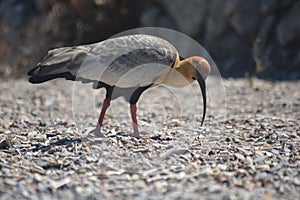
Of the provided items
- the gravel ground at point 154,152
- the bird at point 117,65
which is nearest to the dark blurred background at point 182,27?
the gravel ground at point 154,152

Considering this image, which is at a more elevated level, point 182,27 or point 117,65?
point 182,27

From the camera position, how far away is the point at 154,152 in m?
5.62

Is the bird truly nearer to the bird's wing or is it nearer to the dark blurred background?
the bird's wing

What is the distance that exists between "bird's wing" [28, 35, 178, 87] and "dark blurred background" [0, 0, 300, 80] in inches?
216

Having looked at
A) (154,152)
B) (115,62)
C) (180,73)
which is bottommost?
(154,152)

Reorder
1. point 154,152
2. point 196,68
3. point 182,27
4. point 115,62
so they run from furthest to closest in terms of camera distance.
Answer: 1. point 182,27
2. point 196,68
3. point 115,62
4. point 154,152

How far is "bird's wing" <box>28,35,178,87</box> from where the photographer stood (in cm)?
613

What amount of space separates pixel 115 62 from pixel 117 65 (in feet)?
0.14

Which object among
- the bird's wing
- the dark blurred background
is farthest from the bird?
the dark blurred background

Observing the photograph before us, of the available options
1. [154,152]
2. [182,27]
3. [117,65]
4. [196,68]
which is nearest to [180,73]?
[196,68]

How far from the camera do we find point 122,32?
50.2 feet

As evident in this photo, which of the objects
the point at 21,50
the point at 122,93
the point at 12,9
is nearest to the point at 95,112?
the point at 122,93

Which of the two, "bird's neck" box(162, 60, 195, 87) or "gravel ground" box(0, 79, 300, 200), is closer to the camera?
"gravel ground" box(0, 79, 300, 200)

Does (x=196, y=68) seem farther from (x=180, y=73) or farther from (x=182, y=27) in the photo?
(x=182, y=27)
